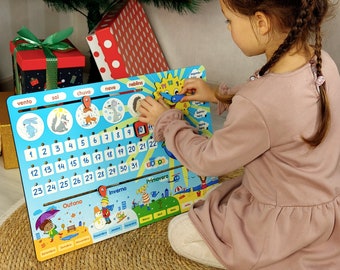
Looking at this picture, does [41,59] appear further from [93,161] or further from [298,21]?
[298,21]

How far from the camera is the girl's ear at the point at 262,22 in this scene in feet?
2.48

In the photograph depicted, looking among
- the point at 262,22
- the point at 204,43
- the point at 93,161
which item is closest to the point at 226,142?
the point at 262,22

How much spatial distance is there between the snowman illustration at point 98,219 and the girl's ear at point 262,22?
1.56ft

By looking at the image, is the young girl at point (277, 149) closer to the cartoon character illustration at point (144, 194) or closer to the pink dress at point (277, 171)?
the pink dress at point (277, 171)

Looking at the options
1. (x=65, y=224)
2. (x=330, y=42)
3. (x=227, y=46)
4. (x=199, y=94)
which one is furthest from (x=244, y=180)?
(x=227, y=46)

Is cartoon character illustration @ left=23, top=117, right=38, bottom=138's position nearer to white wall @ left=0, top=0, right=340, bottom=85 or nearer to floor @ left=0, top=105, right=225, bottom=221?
floor @ left=0, top=105, right=225, bottom=221

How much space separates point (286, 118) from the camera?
0.76 metres

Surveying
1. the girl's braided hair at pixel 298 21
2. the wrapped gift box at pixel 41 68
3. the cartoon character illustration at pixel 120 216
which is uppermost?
the girl's braided hair at pixel 298 21

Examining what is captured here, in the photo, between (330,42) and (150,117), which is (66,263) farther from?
(330,42)

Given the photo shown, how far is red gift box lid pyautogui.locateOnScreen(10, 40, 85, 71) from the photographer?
3.92 feet

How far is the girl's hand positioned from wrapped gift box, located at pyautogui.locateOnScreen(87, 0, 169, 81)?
0.83 ft

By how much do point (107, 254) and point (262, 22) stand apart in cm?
53

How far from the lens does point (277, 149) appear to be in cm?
79

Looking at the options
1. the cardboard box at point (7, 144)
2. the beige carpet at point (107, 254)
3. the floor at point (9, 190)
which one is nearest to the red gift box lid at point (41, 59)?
the cardboard box at point (7, 144)
